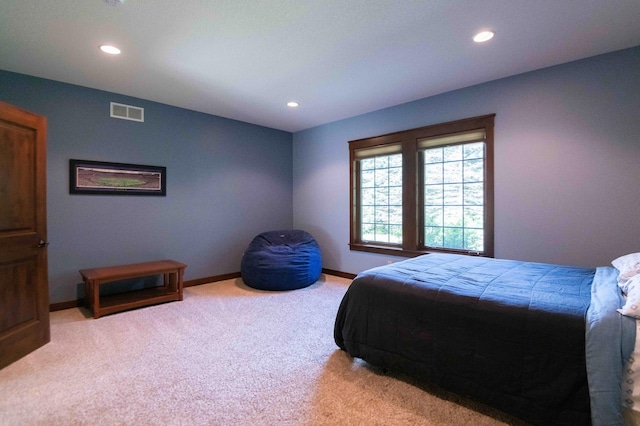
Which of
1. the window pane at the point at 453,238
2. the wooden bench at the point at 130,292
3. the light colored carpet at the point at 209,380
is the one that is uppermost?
the window pane at the point at 453,238

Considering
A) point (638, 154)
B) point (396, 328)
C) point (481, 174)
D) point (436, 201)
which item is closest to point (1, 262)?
point (396, 328)

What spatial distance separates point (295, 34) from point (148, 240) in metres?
3.28

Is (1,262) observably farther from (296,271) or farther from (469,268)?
(469,268)

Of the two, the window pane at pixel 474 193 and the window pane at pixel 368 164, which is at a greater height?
the window pane at pixel 368 164

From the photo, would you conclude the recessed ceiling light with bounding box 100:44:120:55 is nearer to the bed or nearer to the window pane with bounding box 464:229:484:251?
the bed

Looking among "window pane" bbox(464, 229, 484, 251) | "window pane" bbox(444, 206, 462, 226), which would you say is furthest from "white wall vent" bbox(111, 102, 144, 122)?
"window pane" bbox(464, 229, 484, 251)

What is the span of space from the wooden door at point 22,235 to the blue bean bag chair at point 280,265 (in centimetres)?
222

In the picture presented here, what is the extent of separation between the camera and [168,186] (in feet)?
Result: 14.0

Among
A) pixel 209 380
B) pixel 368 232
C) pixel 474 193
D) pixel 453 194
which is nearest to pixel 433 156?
pixel 453 194

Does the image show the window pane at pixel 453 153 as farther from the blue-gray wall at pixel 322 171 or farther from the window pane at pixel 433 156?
the blue-gray wall at pixel 322 171

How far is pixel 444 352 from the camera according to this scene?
1776mm

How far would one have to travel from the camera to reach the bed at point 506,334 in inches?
53.6

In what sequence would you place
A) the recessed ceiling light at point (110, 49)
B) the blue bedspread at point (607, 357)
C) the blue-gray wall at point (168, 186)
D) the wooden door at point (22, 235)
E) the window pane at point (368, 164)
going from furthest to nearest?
1. the window pane at point (368, 164)
2. the blue-gray wall at point (168, 186)
3. the recessed ceiling light at point (110, 49)
4. the wooden door at point (22, 235)
5. the blue bedspread at point (607, 357)

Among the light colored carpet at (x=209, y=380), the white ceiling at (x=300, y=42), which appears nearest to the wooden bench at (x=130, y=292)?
the light colored carpet at (x=209, y=380)
